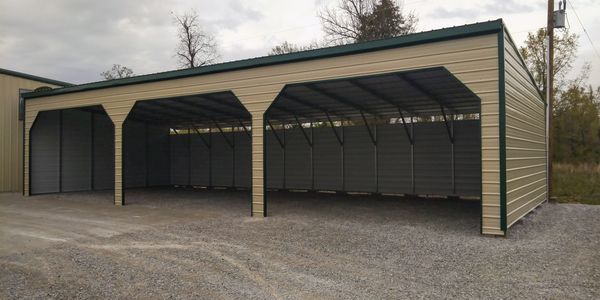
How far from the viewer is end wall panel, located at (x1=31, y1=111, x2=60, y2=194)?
14.1 m

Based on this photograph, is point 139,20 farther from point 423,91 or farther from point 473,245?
point 473,245

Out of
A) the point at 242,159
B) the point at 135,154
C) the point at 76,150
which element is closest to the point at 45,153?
the point at 76,150

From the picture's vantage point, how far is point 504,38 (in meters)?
6.46

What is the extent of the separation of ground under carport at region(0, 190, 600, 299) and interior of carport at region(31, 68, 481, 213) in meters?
3.13

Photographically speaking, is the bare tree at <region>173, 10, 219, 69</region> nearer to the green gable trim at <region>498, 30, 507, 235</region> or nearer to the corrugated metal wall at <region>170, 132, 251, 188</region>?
the corrugated metal wall at <region>170, 132, 251, 188</region>

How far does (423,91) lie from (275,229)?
532cm

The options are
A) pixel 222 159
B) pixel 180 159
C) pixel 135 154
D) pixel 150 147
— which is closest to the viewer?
pixel 222 159

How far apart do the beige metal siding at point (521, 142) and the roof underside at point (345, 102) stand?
3.15 feet

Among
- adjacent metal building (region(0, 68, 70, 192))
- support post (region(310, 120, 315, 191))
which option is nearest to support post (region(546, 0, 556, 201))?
support post (region(310, 120, 315, 191))

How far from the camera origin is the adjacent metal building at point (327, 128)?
262 inches

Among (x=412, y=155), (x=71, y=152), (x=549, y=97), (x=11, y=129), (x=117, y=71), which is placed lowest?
(x=412, y=155)

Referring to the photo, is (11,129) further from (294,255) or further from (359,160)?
(294,255)

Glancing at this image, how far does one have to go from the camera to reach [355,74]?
25.0 ft

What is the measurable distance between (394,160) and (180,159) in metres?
10.5
